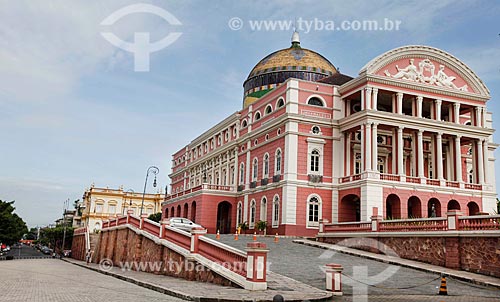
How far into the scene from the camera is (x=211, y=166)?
4828 cm

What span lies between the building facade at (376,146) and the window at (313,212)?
0.21ft


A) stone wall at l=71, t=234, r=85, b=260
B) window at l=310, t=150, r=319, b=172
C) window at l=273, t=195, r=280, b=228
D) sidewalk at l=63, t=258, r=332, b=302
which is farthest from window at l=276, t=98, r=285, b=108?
stone wall at l=71, t=234, r=85, b=260

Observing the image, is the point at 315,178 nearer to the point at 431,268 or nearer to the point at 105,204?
the point at 431,268

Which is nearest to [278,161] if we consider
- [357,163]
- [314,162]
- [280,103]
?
[314,162]

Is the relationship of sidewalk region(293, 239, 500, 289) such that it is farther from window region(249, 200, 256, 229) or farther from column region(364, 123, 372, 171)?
window region(249, 200, 256, 229)

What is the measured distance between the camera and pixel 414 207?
3159cm

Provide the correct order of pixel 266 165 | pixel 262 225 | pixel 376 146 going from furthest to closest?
1. pixel 266 165
2. pixel 262 225
3. pixel 376 146

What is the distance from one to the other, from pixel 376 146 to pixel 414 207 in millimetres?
4775

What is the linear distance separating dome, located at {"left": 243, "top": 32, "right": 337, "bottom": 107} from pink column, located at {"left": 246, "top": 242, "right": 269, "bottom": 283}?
105ft

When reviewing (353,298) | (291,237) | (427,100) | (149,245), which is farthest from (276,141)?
(353,298)

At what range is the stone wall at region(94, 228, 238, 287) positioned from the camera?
16.9m

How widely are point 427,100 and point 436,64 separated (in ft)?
8.09

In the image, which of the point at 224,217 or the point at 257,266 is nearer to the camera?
the point at 257,266

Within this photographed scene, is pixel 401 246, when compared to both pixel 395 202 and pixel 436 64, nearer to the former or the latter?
pixel 395 202
